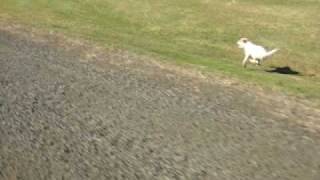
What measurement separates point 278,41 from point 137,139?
57.3ft

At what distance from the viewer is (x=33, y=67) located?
1040 inches

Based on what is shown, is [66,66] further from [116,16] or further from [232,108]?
[116,16]

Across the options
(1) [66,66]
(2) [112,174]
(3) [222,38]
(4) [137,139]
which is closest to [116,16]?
(3) [222,38]

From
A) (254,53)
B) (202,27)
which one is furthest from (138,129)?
(202,27)

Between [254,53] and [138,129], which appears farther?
[254,53]

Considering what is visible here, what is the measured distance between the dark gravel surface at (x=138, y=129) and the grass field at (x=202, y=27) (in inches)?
128

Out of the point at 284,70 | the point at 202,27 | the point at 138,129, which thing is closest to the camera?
the point at 138,129

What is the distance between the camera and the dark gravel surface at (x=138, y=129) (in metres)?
15.8

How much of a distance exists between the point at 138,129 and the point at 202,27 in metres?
19.0

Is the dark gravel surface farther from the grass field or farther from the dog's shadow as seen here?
the dog's shadow

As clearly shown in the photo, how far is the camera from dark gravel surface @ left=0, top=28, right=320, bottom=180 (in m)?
15.8

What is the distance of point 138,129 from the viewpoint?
61.7 ft

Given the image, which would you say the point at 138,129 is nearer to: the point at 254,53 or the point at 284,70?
the point at 254,53

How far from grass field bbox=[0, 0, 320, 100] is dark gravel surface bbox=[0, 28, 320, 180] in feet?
10.6
